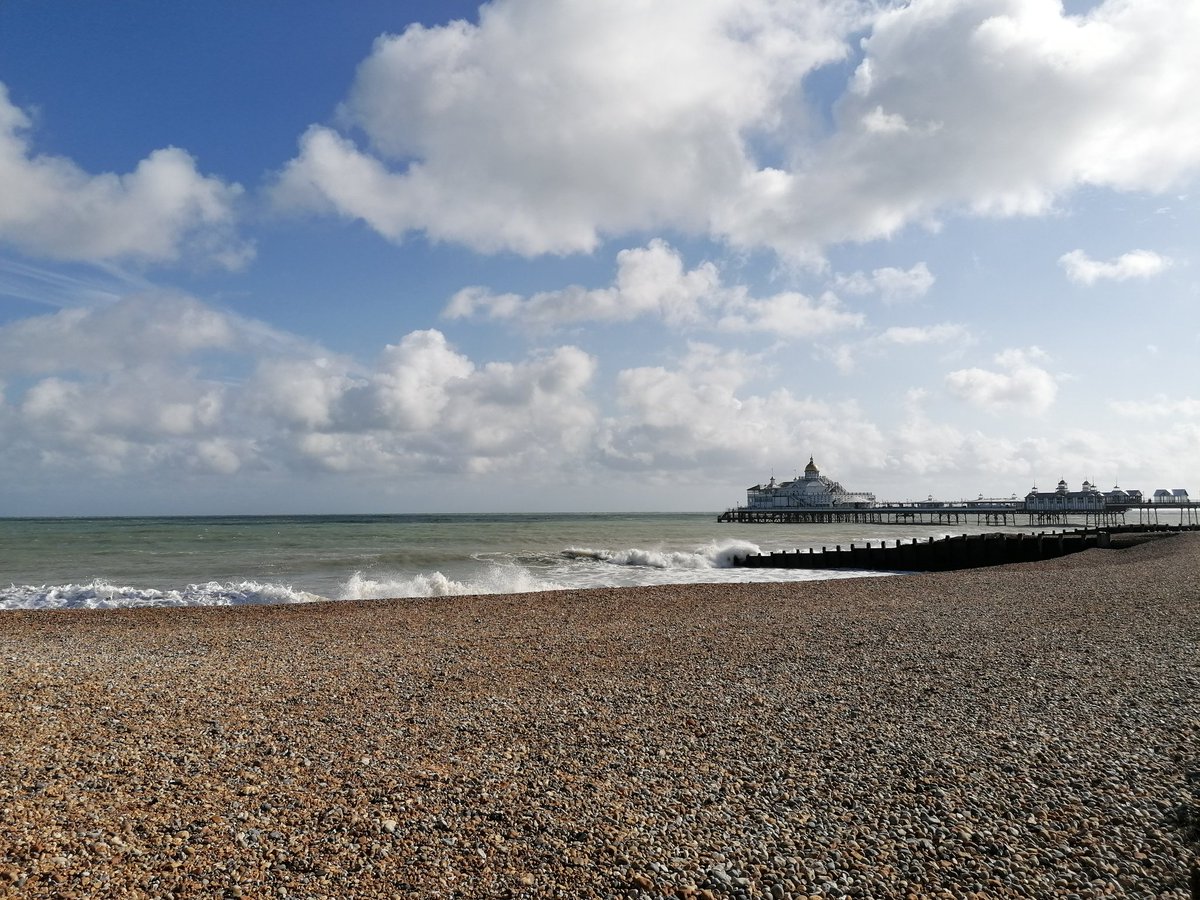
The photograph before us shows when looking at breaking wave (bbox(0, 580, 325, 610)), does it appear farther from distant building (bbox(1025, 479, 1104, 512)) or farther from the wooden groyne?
distant building (bbox(1025, 479, 1104, 512))

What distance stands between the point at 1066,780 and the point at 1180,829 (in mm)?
767

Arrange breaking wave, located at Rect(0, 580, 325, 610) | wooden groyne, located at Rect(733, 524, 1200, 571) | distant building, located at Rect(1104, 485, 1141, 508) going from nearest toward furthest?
1. breaking wave, located at Rect(0, 580, 325, 610)
2. wooden groyne, located at Rect(733, 524, 1200, 571)
3. distant building, located at Rect(1104, 485, 1141, 508)

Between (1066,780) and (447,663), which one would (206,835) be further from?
(1066,780)

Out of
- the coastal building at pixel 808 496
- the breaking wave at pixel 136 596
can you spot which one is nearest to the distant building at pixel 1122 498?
the coastal building at pixel 808 496

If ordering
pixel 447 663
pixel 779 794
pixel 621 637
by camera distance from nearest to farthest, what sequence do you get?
pixel 779 794 < pixel 447 663 < pixel 621 637

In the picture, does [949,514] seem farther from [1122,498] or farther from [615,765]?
[615,765]

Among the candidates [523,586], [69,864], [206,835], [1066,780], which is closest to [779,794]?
[1066,780]

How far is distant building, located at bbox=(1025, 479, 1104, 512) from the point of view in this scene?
8827cm

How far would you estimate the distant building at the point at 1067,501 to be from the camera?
88269mm

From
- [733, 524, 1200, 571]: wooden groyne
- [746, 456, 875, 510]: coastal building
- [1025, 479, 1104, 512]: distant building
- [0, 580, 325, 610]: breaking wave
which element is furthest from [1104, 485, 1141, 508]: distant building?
[0, 580, 325, 610]: breaking wave

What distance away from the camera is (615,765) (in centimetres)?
542

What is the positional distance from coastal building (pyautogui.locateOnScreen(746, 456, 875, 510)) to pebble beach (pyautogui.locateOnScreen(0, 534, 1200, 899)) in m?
109

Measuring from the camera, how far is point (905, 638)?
33.5ft

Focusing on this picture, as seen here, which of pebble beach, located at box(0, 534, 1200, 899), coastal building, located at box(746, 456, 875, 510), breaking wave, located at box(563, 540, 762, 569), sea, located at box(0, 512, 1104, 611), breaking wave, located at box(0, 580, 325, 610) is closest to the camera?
pebble beach, located at box(0, 534, 1200, 899)
